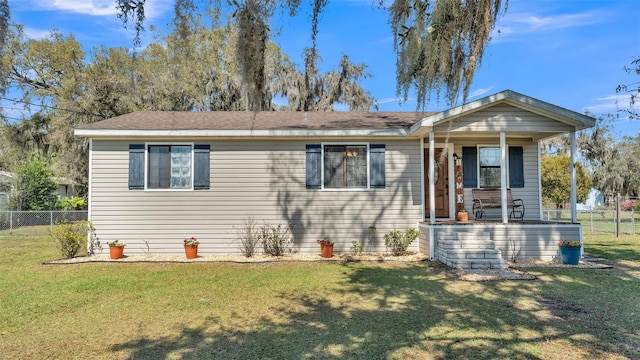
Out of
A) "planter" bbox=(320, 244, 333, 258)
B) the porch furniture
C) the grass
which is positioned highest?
the porch furniture

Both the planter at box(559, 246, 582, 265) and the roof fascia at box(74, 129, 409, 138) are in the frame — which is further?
the roof fascia at box(74, 129, 409, 138)

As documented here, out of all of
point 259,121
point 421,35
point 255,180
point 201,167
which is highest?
point 259,121

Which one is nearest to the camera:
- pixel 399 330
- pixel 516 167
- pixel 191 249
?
pixel 399 330

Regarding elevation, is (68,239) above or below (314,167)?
below

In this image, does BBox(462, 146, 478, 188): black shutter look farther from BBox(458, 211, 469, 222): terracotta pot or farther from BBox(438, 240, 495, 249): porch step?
BBox(438, 240, 495, 249): porch step

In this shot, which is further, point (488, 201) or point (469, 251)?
point (488, 201)

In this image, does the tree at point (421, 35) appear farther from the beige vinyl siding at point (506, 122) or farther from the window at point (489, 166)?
the window at point (489, 166)

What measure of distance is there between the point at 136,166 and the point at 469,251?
7188 millimetres

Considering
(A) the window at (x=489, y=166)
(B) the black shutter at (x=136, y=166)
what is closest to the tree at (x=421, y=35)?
(B) the black shutter at (x=136, y=166)

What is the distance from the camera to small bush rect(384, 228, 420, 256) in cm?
803

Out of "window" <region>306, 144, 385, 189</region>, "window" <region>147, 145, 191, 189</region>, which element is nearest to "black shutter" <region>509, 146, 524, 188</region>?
"window" <region>306, 144, 385, 189</region>

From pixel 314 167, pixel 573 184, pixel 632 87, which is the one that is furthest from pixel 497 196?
pixel 314 167

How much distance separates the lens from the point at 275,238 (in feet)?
26.9

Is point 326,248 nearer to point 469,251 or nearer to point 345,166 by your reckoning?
point 345,166
